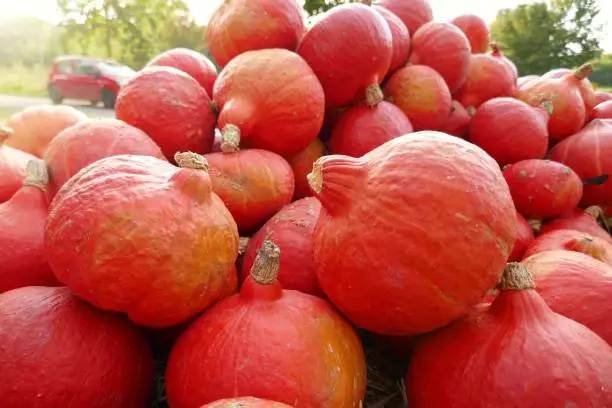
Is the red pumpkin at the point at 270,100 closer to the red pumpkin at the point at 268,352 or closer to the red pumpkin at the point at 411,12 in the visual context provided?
the red pumpkin at the point at 268,352

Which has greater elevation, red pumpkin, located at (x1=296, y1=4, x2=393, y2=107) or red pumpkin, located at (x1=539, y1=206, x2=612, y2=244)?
red pumpkin, located at (x1=296, y1=4, x2=393, y2=107)

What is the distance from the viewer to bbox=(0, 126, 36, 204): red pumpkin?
1.45 m

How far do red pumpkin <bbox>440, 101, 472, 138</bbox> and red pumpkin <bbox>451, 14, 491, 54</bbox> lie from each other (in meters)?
0.79

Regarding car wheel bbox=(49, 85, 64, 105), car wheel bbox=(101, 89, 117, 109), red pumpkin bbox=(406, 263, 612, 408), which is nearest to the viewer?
red pumpkin bbox=(406, 263, 612, 408)

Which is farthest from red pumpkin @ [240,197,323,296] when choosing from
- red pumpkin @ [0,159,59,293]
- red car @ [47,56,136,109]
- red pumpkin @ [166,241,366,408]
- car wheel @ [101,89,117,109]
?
car wheel @ [101,89,117,109]

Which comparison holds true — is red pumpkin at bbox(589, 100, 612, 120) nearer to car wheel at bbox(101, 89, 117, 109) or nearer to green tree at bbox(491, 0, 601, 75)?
car wheel at bbox(101, 89, 117, 109)

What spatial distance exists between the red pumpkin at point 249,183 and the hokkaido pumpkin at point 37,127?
0.83 metres

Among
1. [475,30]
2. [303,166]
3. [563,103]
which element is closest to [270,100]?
[303,166]

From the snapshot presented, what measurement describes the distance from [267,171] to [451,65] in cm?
113

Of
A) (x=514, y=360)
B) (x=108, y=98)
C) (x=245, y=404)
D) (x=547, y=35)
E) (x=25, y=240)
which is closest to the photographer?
(x=245, y=404)

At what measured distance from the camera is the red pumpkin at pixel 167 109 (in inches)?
59.2

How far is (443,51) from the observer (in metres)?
2.10

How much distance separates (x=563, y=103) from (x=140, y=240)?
1957mm

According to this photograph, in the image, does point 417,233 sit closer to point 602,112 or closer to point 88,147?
point 88,147
